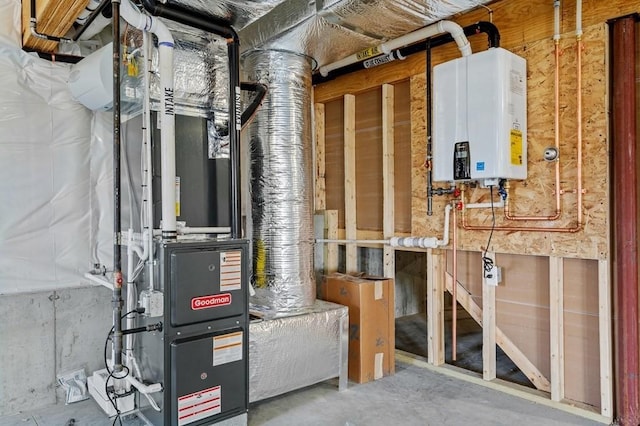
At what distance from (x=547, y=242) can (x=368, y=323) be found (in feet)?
4.18

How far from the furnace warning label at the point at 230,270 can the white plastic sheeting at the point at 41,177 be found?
53.3 inches

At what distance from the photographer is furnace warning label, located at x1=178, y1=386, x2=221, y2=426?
218cm

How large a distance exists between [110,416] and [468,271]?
2502 millimetres

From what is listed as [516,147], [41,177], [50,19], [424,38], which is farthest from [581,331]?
[50,19]

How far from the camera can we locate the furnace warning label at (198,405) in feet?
7.16

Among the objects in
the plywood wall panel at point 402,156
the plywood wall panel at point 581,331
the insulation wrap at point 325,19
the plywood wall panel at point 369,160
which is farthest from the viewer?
the plywood wall panel at point 369,160

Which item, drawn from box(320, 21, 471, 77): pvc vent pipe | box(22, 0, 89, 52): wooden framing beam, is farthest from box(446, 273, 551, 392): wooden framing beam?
box(22, 0, 89, 52): wooden framing beam

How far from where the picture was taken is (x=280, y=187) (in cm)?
292

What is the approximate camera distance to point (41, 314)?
287cm

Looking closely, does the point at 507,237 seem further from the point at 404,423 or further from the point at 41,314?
the point at 41,314

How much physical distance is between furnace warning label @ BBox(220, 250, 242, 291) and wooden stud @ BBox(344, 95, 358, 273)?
5.66ft

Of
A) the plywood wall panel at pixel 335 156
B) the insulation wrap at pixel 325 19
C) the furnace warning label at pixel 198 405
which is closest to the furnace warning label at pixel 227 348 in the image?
the furnace warning label at pixel 198 405

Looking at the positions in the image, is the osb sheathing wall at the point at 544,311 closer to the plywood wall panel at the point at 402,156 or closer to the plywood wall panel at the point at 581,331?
the plywood wall panel at the point at 581,331

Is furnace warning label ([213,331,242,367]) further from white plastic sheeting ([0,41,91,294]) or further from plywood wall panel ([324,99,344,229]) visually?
plywood wall panel ([324,99,344,229])
